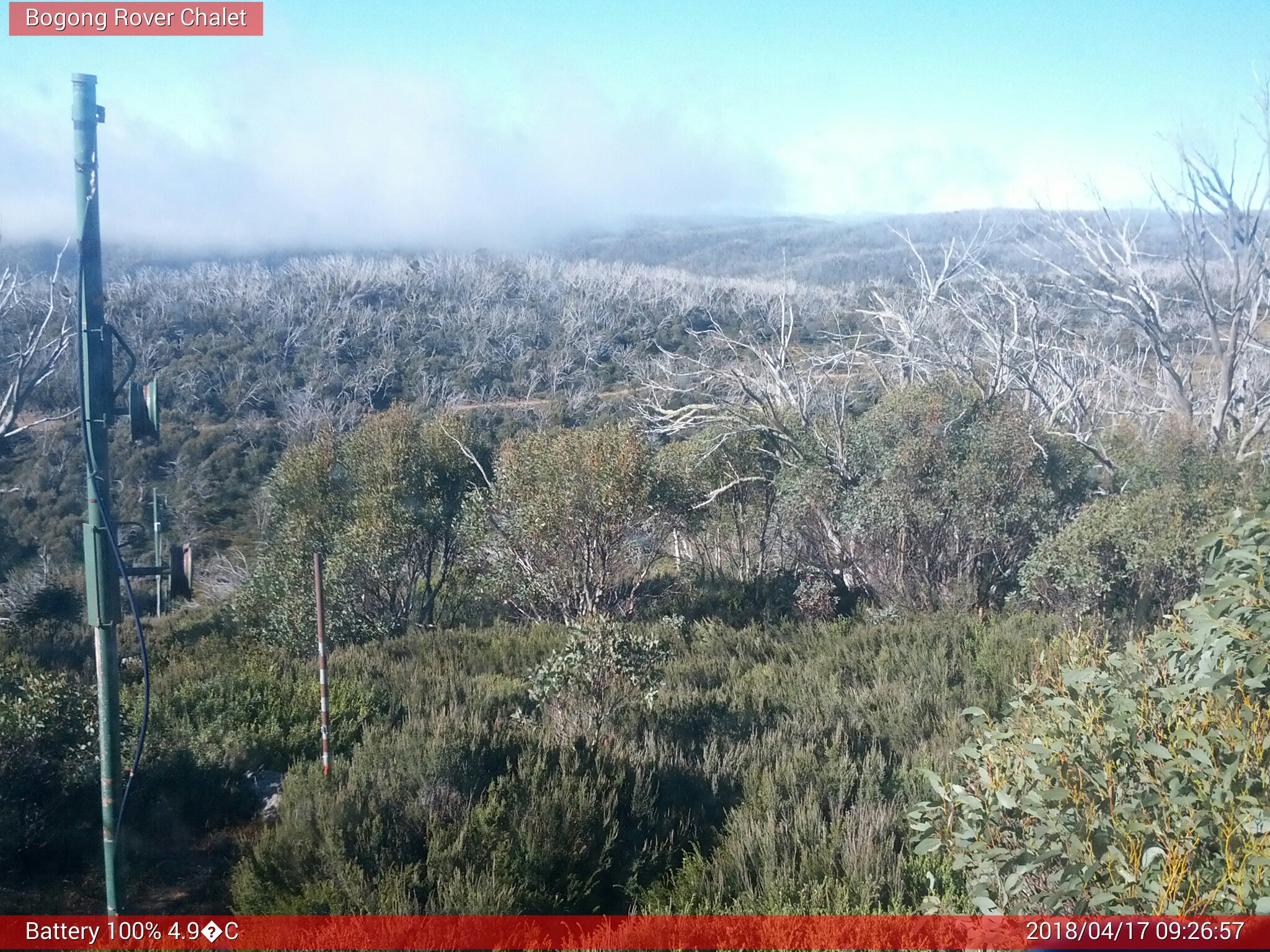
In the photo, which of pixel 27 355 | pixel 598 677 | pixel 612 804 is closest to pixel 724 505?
pixel 598 677

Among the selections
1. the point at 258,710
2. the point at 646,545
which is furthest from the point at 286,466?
the point at 258,710

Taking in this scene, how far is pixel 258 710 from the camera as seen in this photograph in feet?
21.6

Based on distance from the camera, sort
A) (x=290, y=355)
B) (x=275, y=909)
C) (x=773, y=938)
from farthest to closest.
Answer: (x=290, y=355) → (x=275, y=909) → (x=773, y=938)

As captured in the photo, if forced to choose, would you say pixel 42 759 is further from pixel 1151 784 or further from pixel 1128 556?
pixel 1128 556

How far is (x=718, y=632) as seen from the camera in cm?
1123

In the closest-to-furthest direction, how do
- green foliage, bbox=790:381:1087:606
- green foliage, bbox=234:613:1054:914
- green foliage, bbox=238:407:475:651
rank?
green foliage, bbox=234:613:1054:914 → green foliage, bbox=790:381:1087:606 → green foliage, bbox=238:407:475:651

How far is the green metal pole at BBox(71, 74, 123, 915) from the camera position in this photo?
334 cm

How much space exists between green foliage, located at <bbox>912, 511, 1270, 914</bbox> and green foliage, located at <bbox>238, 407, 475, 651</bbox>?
10074 mm

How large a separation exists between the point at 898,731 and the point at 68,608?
41.1 feet

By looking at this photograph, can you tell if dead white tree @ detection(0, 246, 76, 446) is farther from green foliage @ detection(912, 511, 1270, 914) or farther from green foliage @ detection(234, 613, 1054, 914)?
green foliage @ detection(912, 511, 1270, 914)

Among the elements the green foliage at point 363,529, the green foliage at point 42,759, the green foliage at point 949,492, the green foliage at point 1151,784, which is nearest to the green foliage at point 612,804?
the green foliage at point 1151,784

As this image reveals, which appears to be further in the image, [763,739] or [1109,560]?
[1109,560]

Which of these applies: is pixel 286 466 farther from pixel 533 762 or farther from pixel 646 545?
pixel 533 762
